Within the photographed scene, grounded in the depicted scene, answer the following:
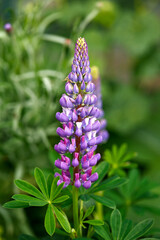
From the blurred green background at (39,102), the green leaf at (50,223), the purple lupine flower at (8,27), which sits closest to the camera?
the green leaf at (50,223)

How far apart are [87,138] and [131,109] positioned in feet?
4.68

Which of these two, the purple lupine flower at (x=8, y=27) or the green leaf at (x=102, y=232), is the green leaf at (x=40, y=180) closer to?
the green leaf at (x=102, y=232)

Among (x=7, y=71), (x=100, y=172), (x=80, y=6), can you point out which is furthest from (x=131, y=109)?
(x=100, y=172)

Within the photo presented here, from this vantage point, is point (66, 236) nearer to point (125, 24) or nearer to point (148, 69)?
point (148, 69)

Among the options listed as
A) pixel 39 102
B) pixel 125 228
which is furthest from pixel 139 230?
pixel 39 102

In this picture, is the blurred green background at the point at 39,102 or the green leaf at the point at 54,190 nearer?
the green leaf at the point at 54,190

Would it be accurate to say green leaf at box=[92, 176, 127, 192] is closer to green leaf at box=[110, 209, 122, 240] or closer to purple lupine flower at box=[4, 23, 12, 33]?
green leaf at box=[110, 209, 122, 240]

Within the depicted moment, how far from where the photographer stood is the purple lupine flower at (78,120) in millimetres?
616

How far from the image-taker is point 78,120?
630 millimetres

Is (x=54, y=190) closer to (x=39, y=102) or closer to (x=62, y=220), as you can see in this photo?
(x=62, y=220)

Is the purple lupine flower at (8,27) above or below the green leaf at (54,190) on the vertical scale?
above

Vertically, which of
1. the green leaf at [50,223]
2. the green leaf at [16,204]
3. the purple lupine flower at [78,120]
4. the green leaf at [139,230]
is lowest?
the green leaf at [139,230]

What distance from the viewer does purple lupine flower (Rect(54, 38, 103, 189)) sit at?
0.62m

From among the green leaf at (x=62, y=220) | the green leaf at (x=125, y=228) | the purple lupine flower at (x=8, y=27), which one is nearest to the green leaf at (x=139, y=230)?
the green leaf at (x=125, y=228)
